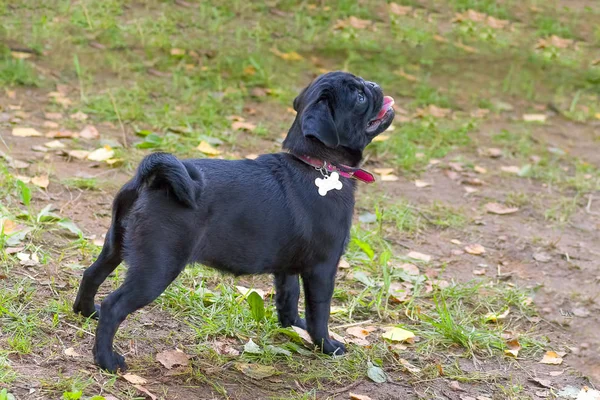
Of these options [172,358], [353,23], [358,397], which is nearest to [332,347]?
[358,397]

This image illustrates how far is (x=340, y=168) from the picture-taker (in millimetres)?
3910

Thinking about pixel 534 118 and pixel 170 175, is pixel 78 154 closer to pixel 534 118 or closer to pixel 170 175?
pixel 170 175

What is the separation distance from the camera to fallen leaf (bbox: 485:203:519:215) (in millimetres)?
6336

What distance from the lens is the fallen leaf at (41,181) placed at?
5277 millimetres

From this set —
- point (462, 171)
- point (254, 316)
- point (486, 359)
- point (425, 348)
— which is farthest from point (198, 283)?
point (462, 171)

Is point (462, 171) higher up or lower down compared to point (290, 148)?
lower down

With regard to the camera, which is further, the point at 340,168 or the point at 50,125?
the point at 50,125

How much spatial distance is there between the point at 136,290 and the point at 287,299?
3.42 feet

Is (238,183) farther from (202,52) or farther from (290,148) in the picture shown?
(202,52)

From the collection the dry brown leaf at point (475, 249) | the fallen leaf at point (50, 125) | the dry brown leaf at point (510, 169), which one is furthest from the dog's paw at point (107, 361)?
the dry brown leaf at point (510, 169)

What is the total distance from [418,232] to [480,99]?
3.81 m

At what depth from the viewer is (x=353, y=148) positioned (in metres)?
3.98

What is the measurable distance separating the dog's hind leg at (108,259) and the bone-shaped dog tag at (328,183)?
896mm

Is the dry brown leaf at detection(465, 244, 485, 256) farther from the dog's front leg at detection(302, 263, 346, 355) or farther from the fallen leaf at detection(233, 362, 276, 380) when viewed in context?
the fallen leaf at detection(233, 362, 276, 380)
